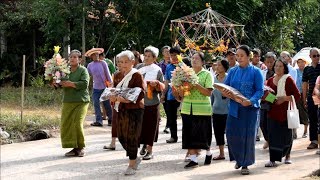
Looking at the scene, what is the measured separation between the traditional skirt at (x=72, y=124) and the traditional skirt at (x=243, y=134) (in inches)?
114

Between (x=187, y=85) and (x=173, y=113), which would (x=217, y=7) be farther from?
(x=187, y=85)

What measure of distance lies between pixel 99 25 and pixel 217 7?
4.49m

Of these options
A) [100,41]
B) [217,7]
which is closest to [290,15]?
[217,7]

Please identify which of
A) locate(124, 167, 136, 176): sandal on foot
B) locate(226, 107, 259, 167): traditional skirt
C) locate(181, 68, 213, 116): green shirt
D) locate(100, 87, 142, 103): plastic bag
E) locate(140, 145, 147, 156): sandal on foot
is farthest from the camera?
locate(140, 145, 147, 156): sandal on foot

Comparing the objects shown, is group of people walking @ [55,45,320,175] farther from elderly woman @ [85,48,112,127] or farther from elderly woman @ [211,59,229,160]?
elderly woman @ [85,48,112,127]

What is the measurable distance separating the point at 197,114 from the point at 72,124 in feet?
7.90

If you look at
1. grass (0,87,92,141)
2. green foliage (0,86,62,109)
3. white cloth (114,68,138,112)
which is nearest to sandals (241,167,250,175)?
white cloth (114,68,138,112)

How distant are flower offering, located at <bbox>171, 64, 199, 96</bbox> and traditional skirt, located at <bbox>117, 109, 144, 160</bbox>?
0.73 metres

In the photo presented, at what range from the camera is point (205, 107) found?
8.64m

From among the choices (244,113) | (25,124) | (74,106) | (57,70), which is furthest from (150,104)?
(25,124)

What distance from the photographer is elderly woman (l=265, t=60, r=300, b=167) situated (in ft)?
28.8

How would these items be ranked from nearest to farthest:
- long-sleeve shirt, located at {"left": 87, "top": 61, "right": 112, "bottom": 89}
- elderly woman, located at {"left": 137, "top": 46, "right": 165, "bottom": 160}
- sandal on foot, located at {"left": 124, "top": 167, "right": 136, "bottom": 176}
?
sandal on foot, located at {"left": 124, "top": 167, "right": 136, "bottom": 176} → elderly woman, located at {"left": 137, "top": 46, "right": 165, "bottom": 160} → long-sleeve shirt, located at {"left": 87, "top": 61, "right": 112, "bottom": 89}

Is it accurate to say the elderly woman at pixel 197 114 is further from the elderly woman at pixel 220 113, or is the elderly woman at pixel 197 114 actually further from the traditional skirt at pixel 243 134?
the elderly woman at pixel 220 113

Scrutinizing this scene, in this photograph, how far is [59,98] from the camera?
19234mm
